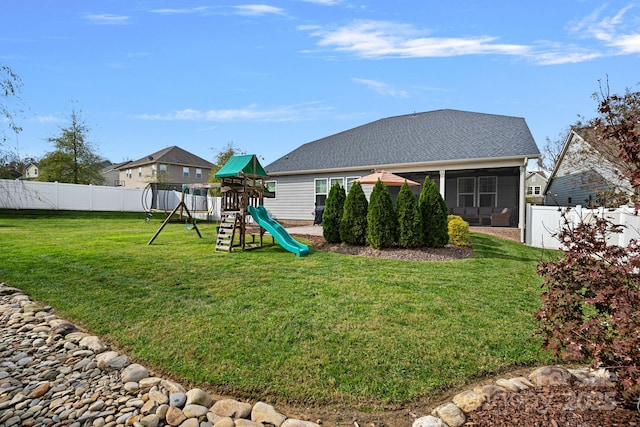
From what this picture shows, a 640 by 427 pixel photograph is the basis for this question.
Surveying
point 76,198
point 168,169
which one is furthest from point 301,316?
point 168,169

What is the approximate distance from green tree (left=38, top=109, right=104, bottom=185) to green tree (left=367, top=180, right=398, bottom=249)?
28132mm

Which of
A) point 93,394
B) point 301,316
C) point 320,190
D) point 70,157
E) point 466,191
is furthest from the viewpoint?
point 70,157

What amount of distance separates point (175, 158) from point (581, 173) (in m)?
36.0

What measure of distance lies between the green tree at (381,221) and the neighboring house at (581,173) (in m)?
7.93

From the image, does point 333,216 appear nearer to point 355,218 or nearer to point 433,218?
point 355,218

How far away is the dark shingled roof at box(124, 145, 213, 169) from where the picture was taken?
35781 millimetres

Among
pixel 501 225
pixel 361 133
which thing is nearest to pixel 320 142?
pixel 361 133

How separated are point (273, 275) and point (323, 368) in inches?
113

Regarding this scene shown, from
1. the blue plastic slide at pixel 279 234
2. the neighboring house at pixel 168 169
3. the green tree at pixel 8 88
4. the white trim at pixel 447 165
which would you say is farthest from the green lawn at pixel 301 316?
the neighboring house at pixel 168 169

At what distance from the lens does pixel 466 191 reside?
15484mm

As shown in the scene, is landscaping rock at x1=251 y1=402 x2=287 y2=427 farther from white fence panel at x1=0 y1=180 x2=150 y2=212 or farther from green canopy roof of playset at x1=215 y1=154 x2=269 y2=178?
white fence panel at x1=0 y1=180 x2=150 y2=212

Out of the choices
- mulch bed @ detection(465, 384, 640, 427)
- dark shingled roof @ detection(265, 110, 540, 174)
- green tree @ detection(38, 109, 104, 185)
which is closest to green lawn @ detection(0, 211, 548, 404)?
mulch bed @ detection(465, 384, 640, 427)

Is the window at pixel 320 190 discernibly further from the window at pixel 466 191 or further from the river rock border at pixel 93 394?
the river rock border at pixel 93 394

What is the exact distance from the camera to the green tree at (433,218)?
787 centimetres
